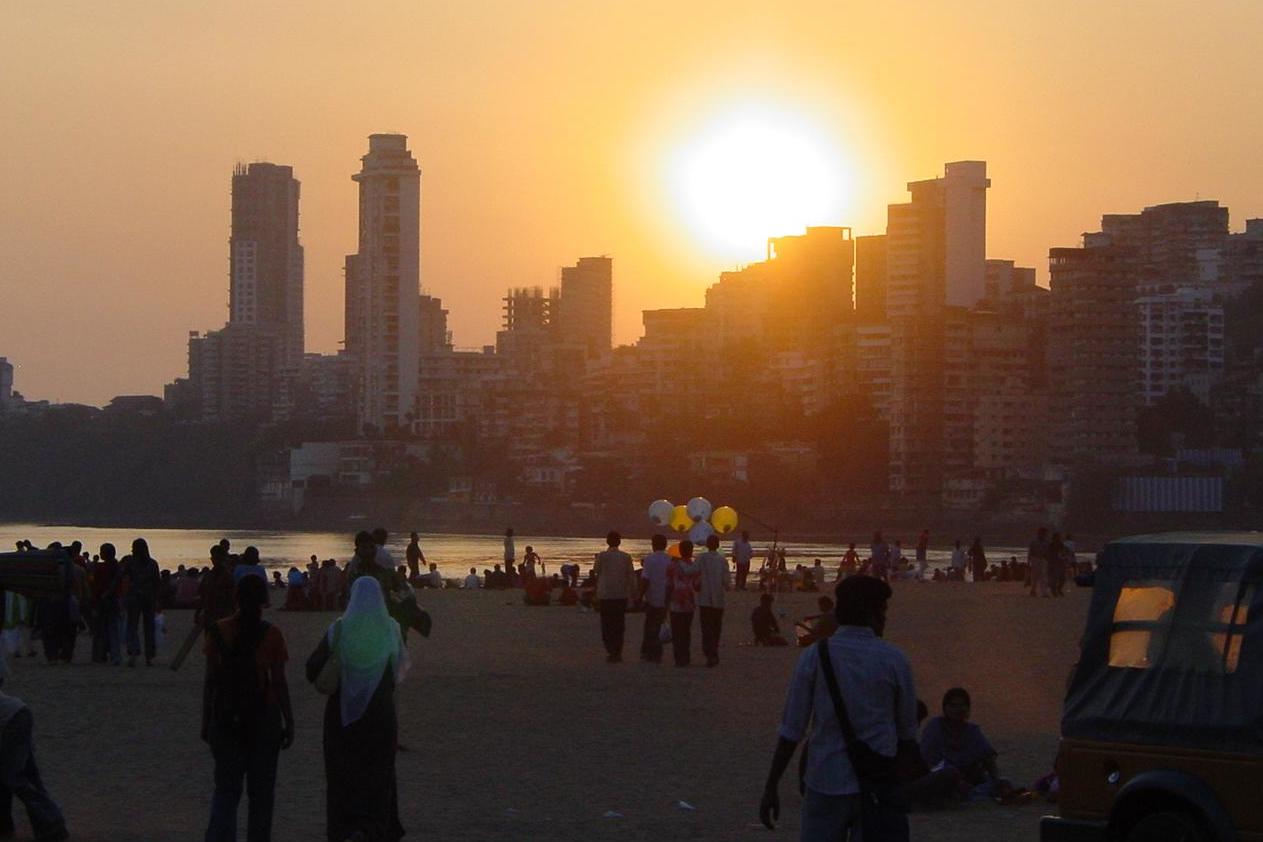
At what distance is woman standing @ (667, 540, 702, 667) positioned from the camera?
18.2 m

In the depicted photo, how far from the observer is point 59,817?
8.80m

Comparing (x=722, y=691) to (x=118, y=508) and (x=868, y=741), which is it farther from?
(x=118, y=508)

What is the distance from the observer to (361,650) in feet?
26.0

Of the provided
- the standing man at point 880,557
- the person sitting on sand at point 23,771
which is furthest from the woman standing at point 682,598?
the standing man at point 880,557

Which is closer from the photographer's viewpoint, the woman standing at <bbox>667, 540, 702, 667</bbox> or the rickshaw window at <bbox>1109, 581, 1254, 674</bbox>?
the rickshaw window at <bbox>1109, 581, 1254, 674</bbox>

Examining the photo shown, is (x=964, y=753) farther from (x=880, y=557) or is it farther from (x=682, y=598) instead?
(x=880, y=557)

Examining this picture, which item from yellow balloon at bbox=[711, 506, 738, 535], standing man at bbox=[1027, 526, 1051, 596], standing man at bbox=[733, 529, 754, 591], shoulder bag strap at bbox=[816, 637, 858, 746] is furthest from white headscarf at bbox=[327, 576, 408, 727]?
standing man at bbox=[733, 529, 754, 591]

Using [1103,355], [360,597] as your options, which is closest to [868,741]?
[360,597]

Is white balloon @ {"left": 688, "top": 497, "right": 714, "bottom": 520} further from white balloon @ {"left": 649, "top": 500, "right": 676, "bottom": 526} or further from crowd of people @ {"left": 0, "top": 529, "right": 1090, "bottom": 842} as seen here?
crowd of people @ {"left": 0, "top": 529, "right": 1090, "bottom": 842}

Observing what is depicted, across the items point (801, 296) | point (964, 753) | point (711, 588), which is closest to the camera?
point (964, 753)

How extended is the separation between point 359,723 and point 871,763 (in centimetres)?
246

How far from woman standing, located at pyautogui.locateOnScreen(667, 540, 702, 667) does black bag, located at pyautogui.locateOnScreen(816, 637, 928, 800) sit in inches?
464

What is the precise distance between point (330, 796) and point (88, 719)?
643 cm

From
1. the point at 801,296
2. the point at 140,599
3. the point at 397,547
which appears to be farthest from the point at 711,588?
the point at 801,296
